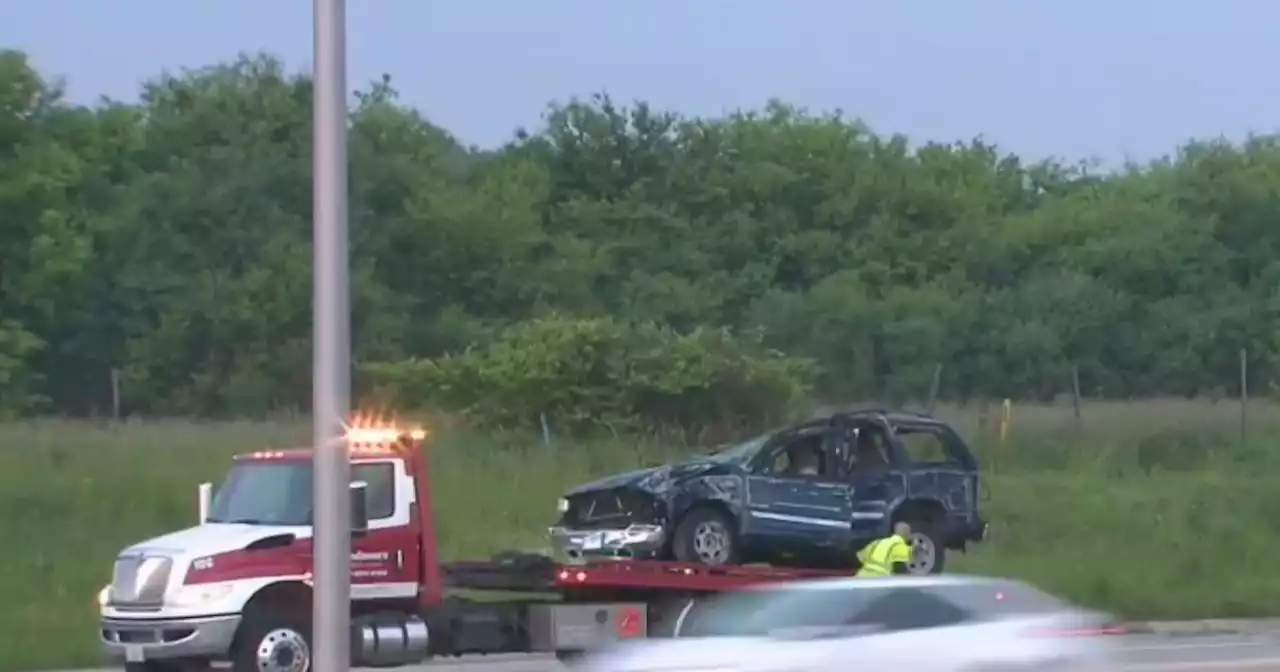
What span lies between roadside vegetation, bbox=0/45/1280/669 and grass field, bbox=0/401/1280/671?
10cm

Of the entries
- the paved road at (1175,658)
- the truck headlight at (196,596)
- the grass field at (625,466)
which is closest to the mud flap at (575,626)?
the paved road at (1175,658)

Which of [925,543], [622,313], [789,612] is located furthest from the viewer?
[622,313]

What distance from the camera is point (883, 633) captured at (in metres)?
14.6

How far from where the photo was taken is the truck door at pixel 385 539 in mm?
19000

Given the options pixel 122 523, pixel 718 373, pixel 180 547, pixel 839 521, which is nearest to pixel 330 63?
pixel 180 547

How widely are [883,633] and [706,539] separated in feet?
29.2

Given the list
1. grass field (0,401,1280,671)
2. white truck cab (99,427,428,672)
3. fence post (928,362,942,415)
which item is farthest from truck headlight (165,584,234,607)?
fence post (928,362,942,415)

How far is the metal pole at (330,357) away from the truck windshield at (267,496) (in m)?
6.77

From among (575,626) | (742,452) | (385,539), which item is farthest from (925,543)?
(385,539)

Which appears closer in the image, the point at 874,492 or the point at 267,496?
the point at 267,496

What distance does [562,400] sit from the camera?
48094 millimetres

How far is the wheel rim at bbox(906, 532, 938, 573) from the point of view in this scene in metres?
24.5

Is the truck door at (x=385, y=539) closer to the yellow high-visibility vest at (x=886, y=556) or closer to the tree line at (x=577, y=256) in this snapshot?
the yellow high-visibility vest at (x=886, y=556)

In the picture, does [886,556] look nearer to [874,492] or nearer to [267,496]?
[874,492]
